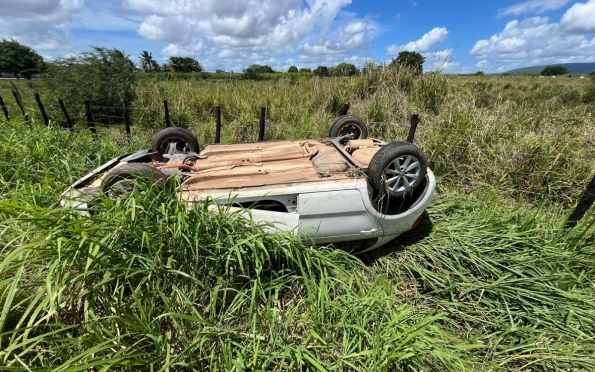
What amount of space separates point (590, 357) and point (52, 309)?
3199mm

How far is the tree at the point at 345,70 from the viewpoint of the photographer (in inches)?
314

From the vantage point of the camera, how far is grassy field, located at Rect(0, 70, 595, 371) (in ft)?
4.97

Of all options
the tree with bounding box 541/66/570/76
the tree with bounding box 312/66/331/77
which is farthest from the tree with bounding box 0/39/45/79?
the tree with bounding box 541/66/570/76

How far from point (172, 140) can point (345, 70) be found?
606cm

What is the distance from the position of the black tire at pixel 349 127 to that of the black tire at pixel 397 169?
1.63 metres

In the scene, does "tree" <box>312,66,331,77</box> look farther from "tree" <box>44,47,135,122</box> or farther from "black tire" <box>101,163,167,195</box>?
"black tire" <box>101,163,167,195</box>

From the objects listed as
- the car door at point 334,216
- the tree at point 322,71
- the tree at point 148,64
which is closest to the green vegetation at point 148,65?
the tree at point 148,64

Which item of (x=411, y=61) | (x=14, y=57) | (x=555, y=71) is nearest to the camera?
(x=411, y=61)

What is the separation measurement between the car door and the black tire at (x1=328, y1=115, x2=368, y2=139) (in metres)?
2.01

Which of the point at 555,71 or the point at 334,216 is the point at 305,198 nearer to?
the point at 334,216

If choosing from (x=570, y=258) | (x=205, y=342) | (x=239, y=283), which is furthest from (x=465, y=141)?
(x=205, y=342)

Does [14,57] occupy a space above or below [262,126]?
above

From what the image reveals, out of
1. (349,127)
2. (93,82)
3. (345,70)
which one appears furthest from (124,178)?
(93,82)

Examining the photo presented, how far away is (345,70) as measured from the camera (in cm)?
805
